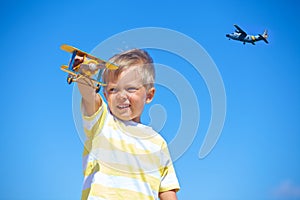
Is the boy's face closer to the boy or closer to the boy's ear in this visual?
the boy

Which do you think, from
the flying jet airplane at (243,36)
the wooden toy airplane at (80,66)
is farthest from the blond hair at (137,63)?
the flying jet airplane at (243,36)

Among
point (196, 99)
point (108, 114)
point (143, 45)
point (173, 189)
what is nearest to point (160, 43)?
point (143, 45)

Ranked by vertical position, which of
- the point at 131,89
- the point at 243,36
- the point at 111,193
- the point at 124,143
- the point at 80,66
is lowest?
the point at 111,193

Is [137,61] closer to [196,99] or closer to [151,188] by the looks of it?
[196,99]

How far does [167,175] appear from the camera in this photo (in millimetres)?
3871

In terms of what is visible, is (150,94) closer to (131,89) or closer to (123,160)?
(131,89)

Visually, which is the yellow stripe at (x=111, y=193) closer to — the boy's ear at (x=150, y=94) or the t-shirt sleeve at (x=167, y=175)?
the t-shirt sleeve at (x=167, y=175)

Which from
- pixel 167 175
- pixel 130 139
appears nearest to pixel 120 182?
pixel 130 139

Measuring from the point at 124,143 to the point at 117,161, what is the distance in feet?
0.62

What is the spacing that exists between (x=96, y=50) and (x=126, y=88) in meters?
0.52

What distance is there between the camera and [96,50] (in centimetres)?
332

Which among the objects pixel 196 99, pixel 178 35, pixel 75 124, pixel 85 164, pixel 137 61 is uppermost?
pixel 178 35

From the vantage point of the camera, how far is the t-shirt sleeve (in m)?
3.81

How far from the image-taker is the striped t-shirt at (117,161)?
3.37m
